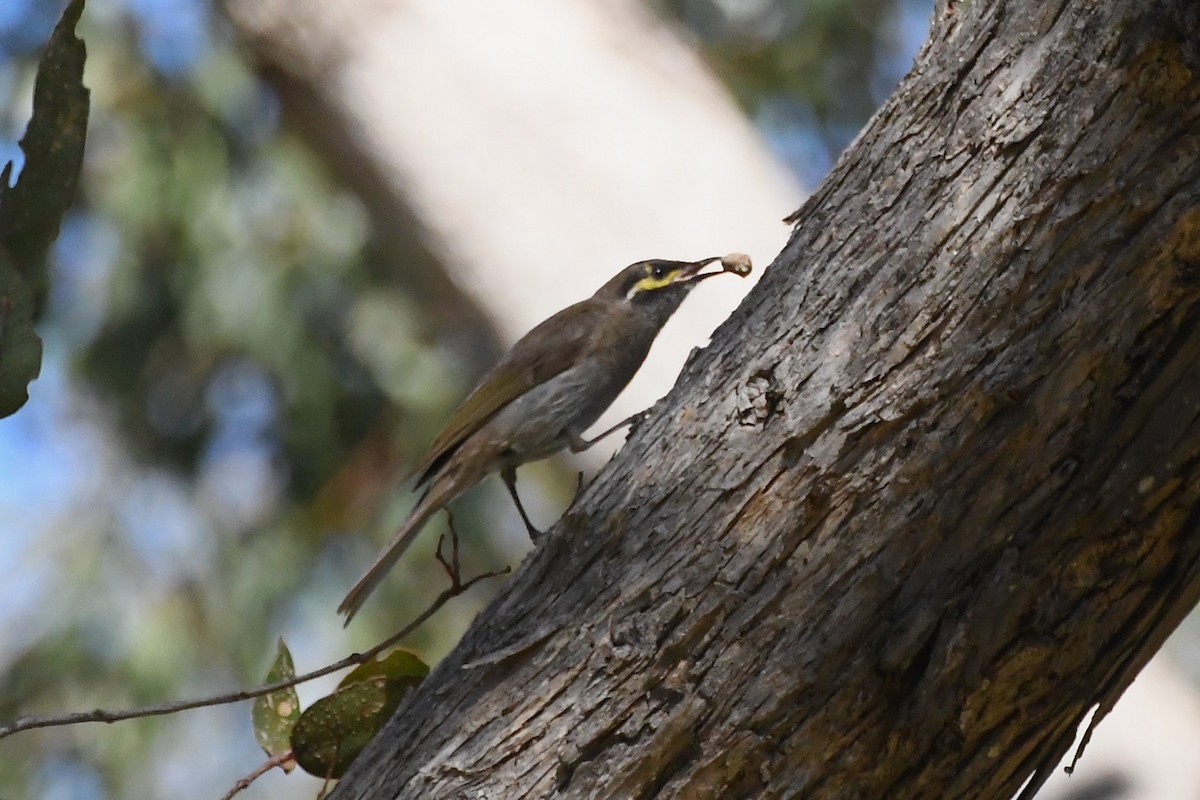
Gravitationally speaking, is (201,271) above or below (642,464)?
above

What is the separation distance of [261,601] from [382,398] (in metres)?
1.25

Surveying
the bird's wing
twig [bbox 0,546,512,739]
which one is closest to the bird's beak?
the bird's wing

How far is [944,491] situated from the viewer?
1.92 meters

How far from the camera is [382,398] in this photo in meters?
7.82

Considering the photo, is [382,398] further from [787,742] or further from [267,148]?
[787,742]

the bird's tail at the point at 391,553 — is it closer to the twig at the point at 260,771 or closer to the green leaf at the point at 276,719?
the green leaf at the point at 276,719

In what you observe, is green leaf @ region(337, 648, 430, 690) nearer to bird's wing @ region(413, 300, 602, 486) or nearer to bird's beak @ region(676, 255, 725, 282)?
bird's wing @ region(413, 300, 602, 486)

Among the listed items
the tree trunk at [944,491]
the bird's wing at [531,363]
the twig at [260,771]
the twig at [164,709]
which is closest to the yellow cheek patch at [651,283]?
the bird's wing at [531,363]

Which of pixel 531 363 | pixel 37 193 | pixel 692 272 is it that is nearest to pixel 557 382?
pixel 531 363

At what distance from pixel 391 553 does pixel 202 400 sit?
486 cm

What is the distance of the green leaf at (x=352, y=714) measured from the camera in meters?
2.56

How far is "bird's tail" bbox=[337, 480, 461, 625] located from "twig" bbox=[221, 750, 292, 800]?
47cm

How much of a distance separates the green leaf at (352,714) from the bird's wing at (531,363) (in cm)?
122

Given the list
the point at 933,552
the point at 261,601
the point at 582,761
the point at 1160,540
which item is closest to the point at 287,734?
the point at 582,761
